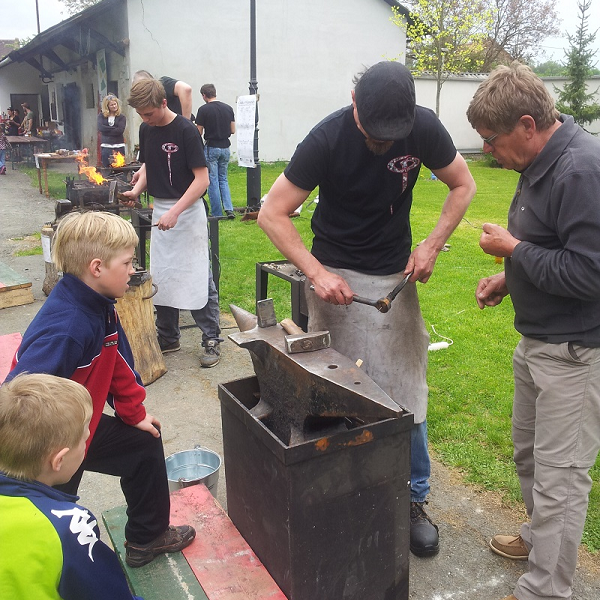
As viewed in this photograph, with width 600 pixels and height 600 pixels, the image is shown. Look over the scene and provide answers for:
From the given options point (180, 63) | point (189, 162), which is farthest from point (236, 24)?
point (189, 162)

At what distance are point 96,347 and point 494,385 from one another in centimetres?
305

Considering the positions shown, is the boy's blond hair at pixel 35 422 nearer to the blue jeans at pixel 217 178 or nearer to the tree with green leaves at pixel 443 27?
the blue jeans at pixel 217 178

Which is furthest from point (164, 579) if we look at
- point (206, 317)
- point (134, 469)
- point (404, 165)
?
point (206, 317)

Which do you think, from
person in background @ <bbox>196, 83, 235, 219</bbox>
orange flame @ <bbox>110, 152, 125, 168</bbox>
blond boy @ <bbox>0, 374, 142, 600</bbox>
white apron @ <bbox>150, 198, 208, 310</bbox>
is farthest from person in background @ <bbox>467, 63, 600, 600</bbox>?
orange flame @ <bbox>110, 152, 125, 168</bbox>

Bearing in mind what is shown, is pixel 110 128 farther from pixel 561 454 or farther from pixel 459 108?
pixel 459 108

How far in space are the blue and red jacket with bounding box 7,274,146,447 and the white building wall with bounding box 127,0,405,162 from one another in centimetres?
1585

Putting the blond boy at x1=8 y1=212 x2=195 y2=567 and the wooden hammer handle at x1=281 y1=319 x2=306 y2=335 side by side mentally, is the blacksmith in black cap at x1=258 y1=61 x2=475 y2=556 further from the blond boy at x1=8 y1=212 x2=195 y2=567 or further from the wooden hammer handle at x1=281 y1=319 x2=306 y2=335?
the blond boy at x1=8 y1=212 x2=195 y2=567

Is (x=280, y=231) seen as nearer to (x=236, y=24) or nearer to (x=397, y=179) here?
(x=397, y=179)

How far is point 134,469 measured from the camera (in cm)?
234

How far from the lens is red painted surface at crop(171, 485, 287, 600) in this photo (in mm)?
2203

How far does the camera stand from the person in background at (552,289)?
2021 mm

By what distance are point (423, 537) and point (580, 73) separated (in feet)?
77.0

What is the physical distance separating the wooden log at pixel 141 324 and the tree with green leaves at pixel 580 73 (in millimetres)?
21271

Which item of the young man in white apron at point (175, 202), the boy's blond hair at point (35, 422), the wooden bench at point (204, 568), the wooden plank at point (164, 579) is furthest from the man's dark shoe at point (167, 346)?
the boy's blond hair at point (35, 422)
